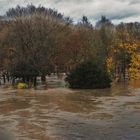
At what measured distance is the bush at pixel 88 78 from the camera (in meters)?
35.6

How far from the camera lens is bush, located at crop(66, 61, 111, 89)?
117 ft

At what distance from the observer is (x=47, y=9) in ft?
222

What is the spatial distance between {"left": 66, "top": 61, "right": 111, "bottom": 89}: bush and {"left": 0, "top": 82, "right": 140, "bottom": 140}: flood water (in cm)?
918

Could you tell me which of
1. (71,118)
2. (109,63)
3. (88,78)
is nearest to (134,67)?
(109,63)

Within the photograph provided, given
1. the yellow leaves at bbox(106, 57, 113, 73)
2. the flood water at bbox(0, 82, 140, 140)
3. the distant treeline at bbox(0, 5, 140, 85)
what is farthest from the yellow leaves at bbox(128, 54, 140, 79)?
the flood water at bbox(0, 82, 140, 140)

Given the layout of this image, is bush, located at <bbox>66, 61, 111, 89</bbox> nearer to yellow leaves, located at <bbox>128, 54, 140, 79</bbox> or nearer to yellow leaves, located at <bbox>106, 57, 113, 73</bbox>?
yellow leaves, located at <bbox>106, 57, 113, 73</bbox>

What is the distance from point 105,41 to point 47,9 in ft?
54.2

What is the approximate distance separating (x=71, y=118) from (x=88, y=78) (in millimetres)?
17157

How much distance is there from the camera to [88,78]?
3562 cm

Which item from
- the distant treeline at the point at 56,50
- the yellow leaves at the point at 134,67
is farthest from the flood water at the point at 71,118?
the yellow leaves at the point at 134,67

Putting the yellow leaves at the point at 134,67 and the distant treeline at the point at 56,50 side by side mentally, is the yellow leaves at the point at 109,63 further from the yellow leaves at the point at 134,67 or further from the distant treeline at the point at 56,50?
the yellow leaves at the point at 134,67

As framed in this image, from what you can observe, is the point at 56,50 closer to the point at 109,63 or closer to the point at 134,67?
the point at 109,63

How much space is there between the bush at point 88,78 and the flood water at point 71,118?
9185 mm

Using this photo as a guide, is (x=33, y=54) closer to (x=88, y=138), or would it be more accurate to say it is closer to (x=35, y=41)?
(x=35, y=41)
